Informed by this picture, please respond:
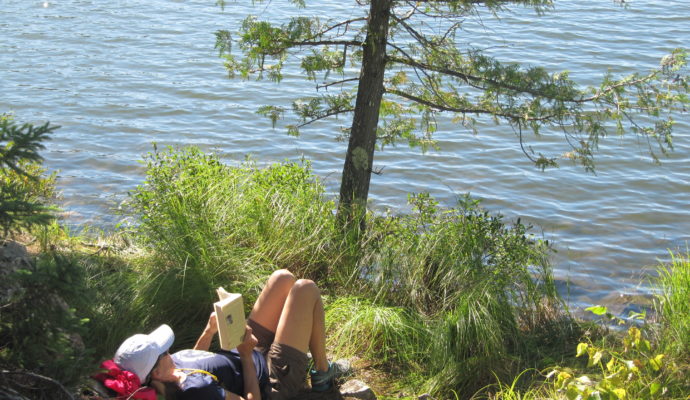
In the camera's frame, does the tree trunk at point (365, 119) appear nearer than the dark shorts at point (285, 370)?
No

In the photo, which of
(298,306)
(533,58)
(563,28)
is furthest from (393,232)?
(563,28)

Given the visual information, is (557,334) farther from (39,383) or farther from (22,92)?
(22,92)

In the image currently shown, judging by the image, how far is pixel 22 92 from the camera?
12.3 metres

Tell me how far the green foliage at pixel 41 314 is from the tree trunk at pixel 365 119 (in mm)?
3153

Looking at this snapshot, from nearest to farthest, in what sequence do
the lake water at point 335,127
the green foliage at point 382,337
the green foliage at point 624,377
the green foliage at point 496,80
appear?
the green foliage at point 624,377 < the green foliage at point 382,337 < the green foliage at point 496,80 < the lake water at point 335,127

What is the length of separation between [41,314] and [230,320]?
128 centimetres

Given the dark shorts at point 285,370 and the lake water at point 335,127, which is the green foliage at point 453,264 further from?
the lake water at point 335,127

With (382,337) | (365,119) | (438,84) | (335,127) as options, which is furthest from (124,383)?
(335,127)

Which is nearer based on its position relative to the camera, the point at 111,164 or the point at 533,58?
the point at 111,164

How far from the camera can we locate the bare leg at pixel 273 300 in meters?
4.77

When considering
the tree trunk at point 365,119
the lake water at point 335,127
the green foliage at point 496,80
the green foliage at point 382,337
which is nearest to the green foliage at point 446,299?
the green foliage at point 382,337

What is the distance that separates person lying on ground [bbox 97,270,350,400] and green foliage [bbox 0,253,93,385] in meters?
0.98

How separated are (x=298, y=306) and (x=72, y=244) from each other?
250 cm

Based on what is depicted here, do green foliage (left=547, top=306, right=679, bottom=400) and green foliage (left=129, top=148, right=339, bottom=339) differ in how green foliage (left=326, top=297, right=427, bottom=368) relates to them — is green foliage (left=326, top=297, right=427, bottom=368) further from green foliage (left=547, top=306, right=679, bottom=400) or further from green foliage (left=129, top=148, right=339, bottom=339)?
green foliage (left=547, top=306, right=679, bottom=400)
